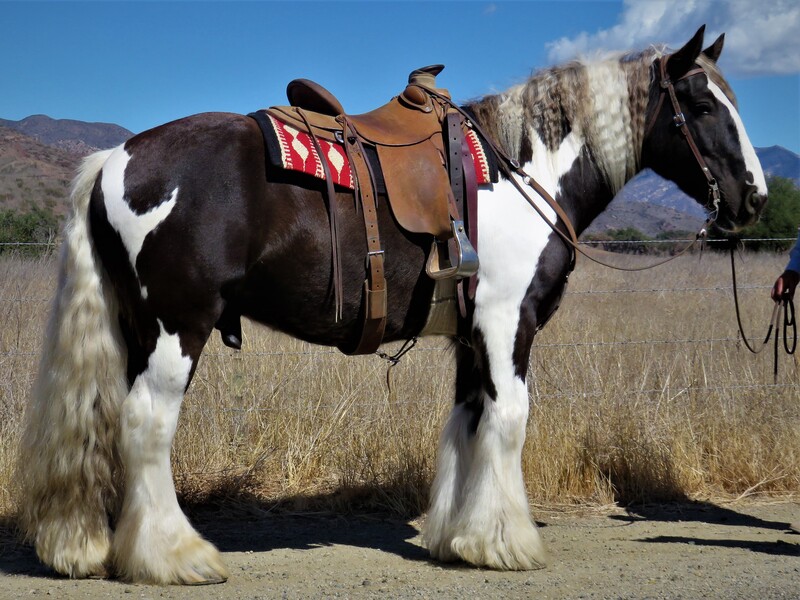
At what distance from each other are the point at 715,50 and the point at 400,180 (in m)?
1.85

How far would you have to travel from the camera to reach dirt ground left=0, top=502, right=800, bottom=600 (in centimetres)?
334

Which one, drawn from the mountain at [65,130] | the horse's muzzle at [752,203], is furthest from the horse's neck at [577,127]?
the mountain at [65,130]

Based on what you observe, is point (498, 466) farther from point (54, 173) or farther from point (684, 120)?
point (54, 173)

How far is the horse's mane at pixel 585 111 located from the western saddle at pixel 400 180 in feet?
1.09

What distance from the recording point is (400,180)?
3.50 metres

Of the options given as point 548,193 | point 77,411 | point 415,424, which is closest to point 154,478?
point 77,411

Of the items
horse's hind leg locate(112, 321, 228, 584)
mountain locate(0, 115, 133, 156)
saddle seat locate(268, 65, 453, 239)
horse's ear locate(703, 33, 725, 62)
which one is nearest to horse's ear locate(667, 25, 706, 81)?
horse's ear locate(703, 33, 725, 62)

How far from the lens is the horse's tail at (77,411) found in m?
3.30

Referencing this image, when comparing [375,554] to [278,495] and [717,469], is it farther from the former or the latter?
[717,469]

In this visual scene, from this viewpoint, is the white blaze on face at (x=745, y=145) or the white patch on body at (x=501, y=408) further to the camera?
the white blaze on face at (x=745, y=145)

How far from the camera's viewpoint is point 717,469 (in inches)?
201

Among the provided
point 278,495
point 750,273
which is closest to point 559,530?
Result: point 278,495

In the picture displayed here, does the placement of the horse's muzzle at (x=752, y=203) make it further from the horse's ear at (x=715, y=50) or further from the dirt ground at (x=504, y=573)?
the dirt ground at (x=504, y=573)

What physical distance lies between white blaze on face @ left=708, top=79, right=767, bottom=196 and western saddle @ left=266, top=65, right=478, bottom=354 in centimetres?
129
